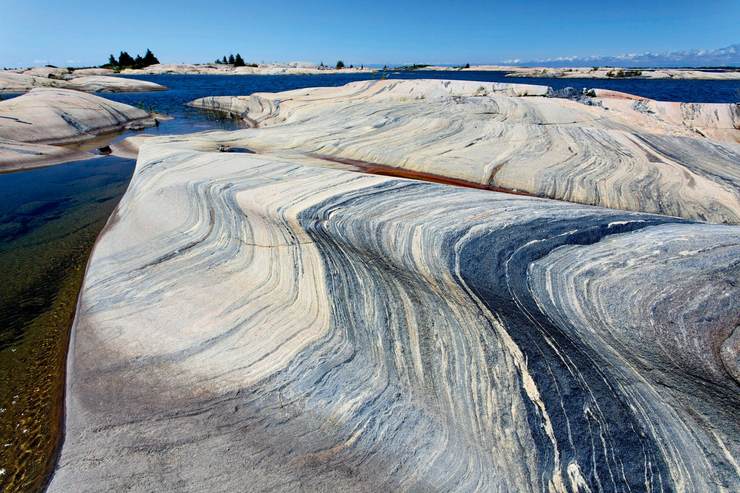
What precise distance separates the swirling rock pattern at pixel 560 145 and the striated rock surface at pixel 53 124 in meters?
8.70

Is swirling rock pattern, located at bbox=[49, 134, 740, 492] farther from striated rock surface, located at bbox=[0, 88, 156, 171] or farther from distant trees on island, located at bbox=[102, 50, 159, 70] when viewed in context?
distant trees on island, located at bbox=[102, 50, 159, 70]

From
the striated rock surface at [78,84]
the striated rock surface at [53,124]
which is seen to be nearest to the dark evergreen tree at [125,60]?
the striated rock surface at [78,84]

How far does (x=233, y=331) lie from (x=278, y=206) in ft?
4.85

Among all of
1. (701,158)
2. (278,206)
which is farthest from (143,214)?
(701,158)

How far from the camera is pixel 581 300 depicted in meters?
2.43

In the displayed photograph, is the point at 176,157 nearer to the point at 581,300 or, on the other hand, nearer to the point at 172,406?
the point at 172,406

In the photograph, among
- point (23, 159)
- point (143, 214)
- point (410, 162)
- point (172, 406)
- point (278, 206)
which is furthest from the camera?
point (23, 159)

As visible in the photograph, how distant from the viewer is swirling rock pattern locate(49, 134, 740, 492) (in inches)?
85.1

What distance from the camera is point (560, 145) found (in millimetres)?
6367

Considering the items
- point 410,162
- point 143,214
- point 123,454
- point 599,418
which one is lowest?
point 123,454

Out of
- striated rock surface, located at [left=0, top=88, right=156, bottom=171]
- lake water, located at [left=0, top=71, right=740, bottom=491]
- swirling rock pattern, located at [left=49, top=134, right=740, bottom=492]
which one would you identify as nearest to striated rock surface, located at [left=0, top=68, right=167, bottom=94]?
striated rock surface, located at [left=0, top=88, right=156, bottom=171]

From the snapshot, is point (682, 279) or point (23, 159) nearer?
point (682, 279)

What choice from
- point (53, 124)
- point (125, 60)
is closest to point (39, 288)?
point (53, 124)

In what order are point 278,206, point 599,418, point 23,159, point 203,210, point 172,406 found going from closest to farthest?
point 599,418, point 172,406, point 278,206, point 203,210, point 23,159
